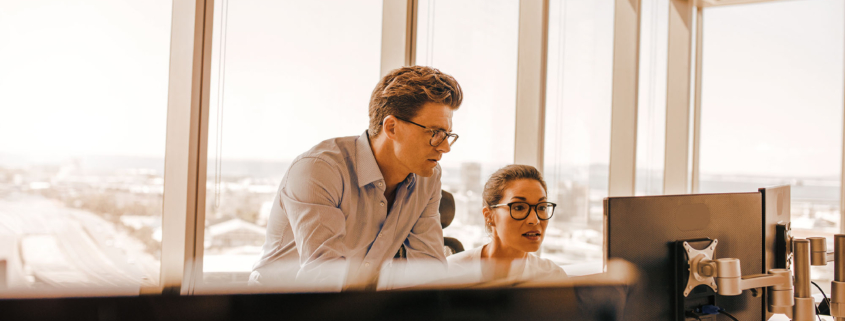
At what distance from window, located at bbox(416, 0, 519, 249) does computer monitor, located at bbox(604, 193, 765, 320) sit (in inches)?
72.0

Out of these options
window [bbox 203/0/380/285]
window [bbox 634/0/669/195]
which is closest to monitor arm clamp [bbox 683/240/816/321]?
window [bbox 203/0/380/285]

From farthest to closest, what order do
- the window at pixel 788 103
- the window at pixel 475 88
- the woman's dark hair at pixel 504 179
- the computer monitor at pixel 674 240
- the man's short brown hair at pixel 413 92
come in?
the window at pixel 788 103 → the window at pixel 475 88 → the woman's dark hair at pixel 504 179 → the man's short brown hair at pixel 413 92 → the computer monitor at pixel 674 240

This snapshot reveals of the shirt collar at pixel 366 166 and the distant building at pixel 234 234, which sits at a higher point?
the shirt collar at pixel 366 166

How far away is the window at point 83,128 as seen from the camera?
1805 millimetres

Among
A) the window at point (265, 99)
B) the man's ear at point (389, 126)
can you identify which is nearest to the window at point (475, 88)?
the window at point (265, 99)

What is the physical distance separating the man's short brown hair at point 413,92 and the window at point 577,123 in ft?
6.60

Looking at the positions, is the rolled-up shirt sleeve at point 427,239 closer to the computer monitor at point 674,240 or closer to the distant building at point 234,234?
the computer monitor at point 674,240

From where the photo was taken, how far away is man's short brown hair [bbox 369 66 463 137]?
1.50 m

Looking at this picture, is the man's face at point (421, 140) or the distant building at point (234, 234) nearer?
the man's face at point (421, 140)

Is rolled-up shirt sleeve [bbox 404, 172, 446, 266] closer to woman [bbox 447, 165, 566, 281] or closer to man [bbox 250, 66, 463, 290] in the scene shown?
man [bbox 250, 66, 463, 290]

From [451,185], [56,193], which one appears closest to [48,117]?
[56,193]

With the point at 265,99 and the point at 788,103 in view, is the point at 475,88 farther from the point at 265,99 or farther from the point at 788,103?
the point at 788,103

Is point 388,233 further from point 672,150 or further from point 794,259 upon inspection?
point 672,150

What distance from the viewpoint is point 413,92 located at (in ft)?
4.93
